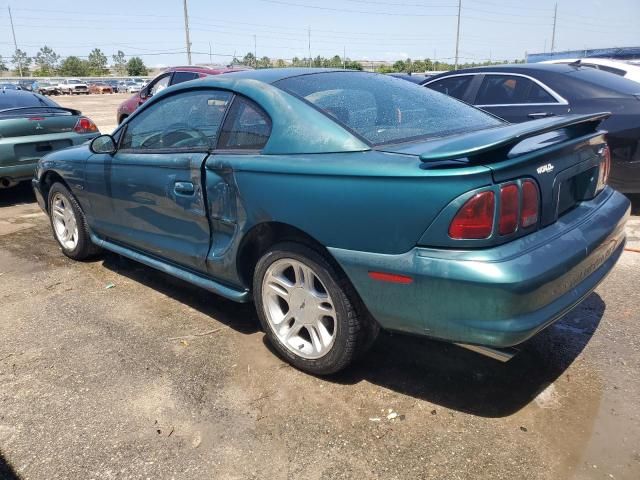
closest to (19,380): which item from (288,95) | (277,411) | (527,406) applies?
(277,411)

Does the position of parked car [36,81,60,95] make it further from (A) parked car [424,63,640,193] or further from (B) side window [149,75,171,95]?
(A) parked car [424,63,640,193]

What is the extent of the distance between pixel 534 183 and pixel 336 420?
137cm

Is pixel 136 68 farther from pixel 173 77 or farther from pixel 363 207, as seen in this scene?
pixel 363 207

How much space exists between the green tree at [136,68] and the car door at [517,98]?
9468 centimetres

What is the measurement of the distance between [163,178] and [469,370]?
6.95 ft

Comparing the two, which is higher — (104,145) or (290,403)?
(104,145)

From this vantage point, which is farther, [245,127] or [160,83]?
[160,83]

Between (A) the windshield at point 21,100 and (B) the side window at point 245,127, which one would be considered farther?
(A) the windshield at point 21,100

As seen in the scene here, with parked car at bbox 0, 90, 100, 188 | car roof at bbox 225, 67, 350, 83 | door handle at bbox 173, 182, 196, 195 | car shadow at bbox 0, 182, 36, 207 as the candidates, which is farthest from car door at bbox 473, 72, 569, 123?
car shadow at bbox 0, 182, 36, 207

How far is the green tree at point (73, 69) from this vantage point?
309 ft

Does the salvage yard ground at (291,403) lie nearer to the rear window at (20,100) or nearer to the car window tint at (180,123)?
the car window tint at (180,123)

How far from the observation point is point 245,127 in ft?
9.71

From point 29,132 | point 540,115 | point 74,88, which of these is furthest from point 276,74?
point 74,88

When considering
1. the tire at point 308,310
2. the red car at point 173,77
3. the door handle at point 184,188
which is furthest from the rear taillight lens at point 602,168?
the red car at point 173,77
